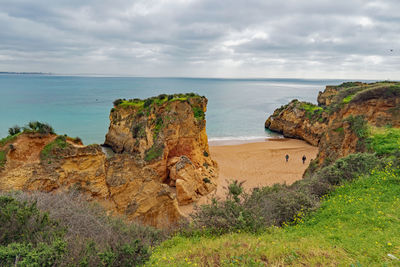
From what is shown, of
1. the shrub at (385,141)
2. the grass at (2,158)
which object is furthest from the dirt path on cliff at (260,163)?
the grass at (2,158)

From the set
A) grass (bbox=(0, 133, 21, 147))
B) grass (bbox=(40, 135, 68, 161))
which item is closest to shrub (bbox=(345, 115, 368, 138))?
grass (bbox=(40, 135, 68, 161))

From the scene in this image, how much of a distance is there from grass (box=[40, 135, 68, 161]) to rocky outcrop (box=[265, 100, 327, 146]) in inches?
1319

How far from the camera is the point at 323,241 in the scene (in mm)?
5656

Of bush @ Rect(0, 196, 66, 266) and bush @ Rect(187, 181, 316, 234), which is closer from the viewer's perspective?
bush @ Rect(0, 196, 66, 266)

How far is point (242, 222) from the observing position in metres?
6.64

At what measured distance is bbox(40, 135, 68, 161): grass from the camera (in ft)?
31.4

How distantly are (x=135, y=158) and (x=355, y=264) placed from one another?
30.9ft

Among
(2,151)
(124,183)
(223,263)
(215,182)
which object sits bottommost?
(215,182)

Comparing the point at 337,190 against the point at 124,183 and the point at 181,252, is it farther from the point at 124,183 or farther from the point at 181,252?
the point at 124,183

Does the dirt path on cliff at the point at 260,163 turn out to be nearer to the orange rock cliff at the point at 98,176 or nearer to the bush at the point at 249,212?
the orange rock cliff at the point at 98,176

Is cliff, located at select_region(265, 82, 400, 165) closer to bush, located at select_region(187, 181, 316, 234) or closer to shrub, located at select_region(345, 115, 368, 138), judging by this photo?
shrub, located at select_region(345, 115, 368, 138)

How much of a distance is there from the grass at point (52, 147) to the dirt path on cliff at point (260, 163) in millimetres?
8380

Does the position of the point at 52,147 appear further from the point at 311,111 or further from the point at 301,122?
the point at 311,111

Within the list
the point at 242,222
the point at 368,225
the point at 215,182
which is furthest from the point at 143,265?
the point at 215,182
